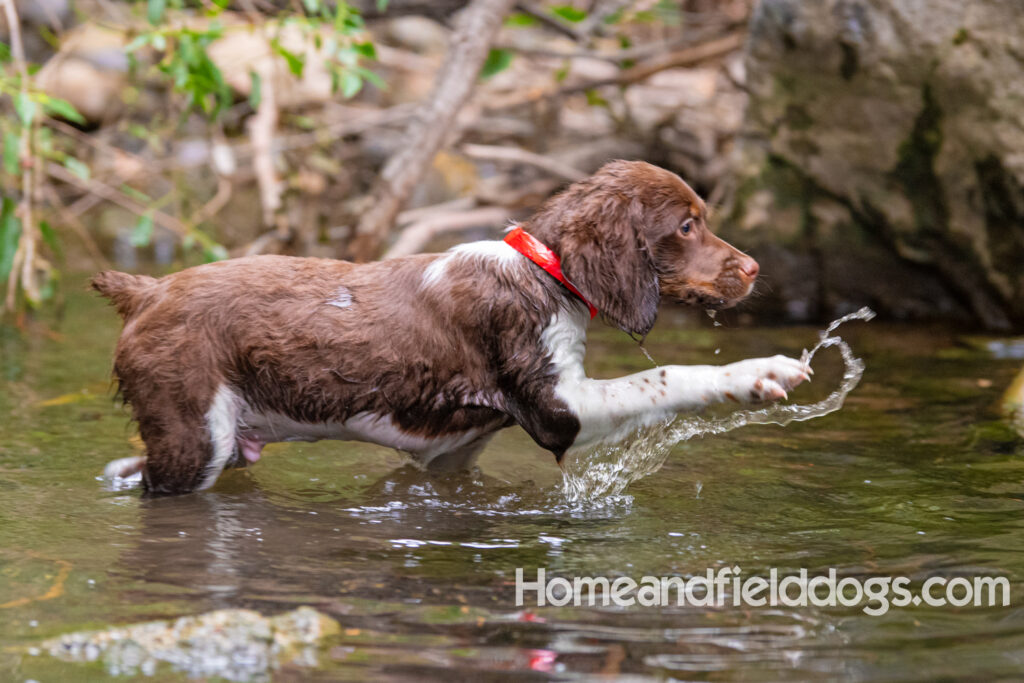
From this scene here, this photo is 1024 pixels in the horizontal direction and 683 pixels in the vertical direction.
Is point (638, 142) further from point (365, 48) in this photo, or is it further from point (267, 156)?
point (365, 48)

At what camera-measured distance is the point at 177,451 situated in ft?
14.4

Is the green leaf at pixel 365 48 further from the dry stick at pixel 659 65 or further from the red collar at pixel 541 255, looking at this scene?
the dry stick at pixel 659 65

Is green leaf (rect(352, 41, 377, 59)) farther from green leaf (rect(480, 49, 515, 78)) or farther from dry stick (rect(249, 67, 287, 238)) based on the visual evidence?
green leaf (rect(480, 49, 515, 78))

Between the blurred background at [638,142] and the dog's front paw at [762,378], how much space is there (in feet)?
10.3

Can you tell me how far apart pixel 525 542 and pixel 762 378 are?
104cm

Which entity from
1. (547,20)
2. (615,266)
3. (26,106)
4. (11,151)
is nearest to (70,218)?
(11,151)

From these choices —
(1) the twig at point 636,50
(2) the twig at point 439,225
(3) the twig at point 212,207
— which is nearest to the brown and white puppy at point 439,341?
(2) the twig at point 439,225

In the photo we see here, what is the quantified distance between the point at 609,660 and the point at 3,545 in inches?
87.6

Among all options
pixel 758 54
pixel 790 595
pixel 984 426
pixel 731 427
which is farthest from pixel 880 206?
pixel 790 595

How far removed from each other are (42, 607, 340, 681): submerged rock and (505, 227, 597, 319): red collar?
167 cm

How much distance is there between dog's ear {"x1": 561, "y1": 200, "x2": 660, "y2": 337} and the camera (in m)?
4.31

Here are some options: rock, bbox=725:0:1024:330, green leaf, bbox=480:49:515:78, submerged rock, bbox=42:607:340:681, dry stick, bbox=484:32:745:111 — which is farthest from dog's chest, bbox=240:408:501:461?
dry stick, bbox=484:32:745:111

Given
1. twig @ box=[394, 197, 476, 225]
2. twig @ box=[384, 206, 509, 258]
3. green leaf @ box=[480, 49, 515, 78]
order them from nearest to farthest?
twig @ box=[384, 206, 509, 258]
green leaf @ box=[480, 49, 515, 78]
twig @ box=[394, 197, 476, 225]

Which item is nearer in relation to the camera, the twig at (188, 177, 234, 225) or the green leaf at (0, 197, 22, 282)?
the green leaf at (0, 197, 22, 282)
